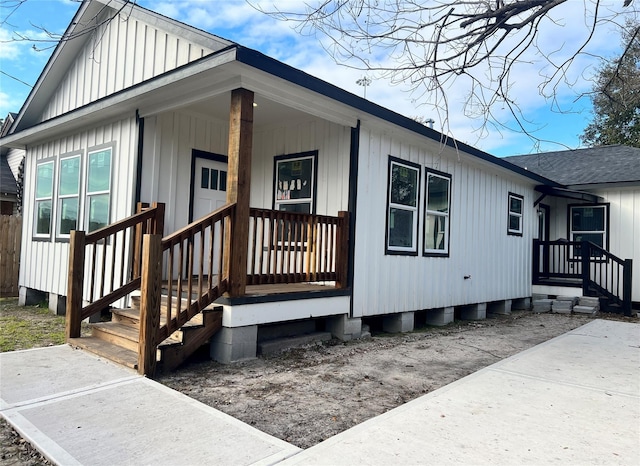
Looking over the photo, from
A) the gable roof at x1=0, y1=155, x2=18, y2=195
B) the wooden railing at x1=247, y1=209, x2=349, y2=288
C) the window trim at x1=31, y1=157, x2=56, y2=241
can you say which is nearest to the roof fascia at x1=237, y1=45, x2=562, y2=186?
the wooden railing at x1=247, y1=209, x2=349, y2=288

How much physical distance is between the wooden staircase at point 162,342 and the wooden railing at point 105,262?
0.28m

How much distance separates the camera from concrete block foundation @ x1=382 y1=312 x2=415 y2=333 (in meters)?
6.97

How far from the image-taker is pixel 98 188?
676 centimetres

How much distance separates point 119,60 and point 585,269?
32.2ft

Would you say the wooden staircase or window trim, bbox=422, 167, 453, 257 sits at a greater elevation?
window trim, bbox=422, 167, 453, 257

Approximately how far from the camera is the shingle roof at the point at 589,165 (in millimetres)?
11109

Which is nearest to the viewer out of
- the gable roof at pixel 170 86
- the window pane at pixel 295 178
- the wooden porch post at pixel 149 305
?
the wooden porch post at pixel 149 305

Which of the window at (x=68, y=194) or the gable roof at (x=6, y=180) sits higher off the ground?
the gable roof at (x=6, y=180)

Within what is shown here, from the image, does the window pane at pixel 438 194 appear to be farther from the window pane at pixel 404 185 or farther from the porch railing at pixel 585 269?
the porch railing at pixel 585 269

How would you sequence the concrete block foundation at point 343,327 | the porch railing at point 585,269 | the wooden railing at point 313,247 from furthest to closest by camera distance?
the porch railing at point 585,269 → the concrete block foundation at point 343,327 → the wooden railing at point 313,247

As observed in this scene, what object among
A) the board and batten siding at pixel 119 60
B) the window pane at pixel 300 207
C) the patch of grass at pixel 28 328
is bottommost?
the patch of grass at pixel 28 328

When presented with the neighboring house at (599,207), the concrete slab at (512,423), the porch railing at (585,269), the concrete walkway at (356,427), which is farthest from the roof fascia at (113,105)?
the neighboring house at (599,207)

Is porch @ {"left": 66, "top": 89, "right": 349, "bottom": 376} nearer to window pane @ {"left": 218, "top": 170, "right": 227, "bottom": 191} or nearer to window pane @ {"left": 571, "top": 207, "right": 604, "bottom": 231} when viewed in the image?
window pane @ {"left": 218, "top": 170, "right": 227, "bottom": 191}

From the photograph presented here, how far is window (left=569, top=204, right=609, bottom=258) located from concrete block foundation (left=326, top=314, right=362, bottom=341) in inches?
296
